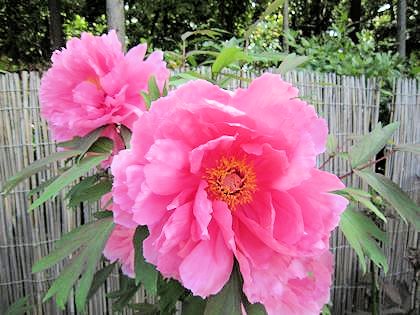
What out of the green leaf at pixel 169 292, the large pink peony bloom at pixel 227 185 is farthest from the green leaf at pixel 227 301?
the green leaf at pixel 169 292

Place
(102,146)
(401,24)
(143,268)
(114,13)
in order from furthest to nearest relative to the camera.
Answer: (401,24) → (114,13) → (102,146) → (143,268)

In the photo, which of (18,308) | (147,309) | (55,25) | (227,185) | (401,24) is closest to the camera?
(227,185)

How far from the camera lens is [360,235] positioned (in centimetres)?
73

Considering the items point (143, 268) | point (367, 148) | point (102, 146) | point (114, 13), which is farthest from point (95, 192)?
point (114, 13)

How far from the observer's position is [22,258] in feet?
7.54

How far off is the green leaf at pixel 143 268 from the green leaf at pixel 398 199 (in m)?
0.38

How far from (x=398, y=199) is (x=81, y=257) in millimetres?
485

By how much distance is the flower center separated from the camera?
0.51 meters

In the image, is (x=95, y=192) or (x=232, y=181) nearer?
(x=232, y=181)

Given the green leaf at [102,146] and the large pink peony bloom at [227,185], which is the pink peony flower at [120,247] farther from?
the large pink peony bloom at [227,185]

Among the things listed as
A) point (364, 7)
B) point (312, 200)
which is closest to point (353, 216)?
point (312, 200)

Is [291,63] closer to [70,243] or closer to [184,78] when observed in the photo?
[184,78]

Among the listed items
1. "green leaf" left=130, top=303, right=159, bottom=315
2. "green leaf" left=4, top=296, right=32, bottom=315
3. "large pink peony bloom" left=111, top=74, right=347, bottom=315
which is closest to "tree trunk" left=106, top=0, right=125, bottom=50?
"green leaf" left=4, top=296, right=32, bottom=315

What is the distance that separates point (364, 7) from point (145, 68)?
743cm
